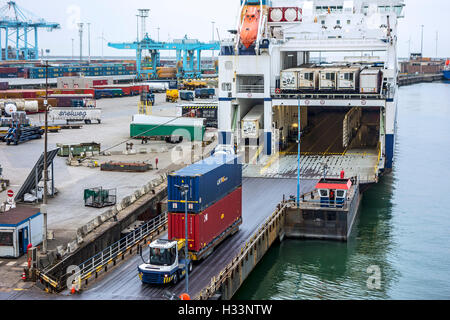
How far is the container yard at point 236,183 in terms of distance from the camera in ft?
92.3

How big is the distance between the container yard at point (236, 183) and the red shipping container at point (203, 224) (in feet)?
0.23

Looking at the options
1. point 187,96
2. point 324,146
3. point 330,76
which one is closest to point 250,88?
point 330,76

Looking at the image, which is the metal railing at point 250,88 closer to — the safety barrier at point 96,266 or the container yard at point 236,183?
the container yard at point 236,183

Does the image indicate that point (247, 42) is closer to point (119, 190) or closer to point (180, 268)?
point (119, 190)

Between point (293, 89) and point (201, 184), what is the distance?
83.5 feet

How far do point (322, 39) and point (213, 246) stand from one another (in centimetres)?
2953

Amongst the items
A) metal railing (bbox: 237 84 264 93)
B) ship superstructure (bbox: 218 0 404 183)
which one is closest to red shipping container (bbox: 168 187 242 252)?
ship superstructure (bbox: 218 0 404 183)

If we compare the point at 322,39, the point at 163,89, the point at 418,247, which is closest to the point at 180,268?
the point at 418,247

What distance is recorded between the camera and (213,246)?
3031 centimetres

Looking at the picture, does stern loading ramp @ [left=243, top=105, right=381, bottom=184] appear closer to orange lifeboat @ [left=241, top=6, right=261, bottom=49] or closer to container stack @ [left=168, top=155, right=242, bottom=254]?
orange lifeboat @ [left=241, top=6, right=261, bottom=49]

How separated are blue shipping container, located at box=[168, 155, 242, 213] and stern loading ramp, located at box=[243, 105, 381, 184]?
12.9m

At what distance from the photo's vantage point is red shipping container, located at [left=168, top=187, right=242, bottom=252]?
93.6 ft

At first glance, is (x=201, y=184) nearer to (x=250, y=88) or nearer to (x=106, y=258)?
(x=106, y=258)

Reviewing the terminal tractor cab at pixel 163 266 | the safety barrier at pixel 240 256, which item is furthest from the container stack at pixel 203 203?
the terminal tractor cab at pixel 163 266
